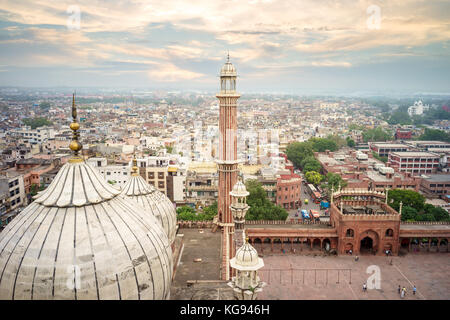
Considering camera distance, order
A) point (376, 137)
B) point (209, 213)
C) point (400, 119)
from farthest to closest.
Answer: point (400, 119), point (376, 137), point (209, 213)

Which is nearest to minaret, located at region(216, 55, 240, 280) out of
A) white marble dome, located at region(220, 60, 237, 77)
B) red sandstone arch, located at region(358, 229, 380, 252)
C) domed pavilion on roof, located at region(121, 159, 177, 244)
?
white marble dome, located at region(220, 60, 237, 77)

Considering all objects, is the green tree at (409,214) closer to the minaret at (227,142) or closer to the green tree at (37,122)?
the minaret at (227,142)

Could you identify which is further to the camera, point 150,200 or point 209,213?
point 209,213

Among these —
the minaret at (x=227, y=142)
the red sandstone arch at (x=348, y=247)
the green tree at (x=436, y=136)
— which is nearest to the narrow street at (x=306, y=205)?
the red sandstone arch at (x=348, y=247)

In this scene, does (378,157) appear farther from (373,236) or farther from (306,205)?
(373,236)

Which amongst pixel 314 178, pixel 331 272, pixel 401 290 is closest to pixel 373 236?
pixel 331 272
